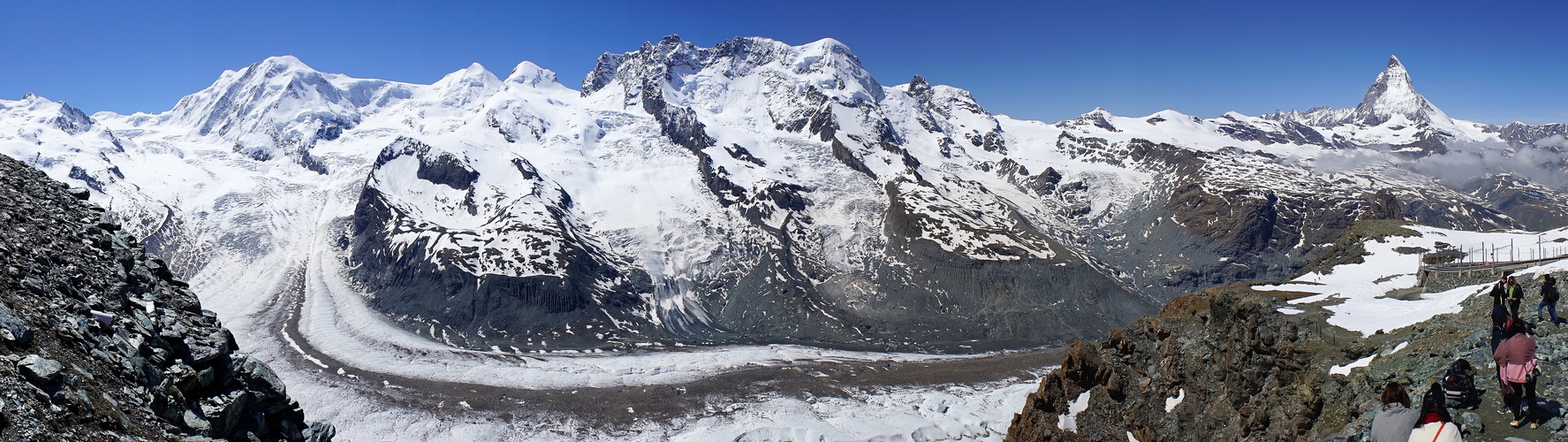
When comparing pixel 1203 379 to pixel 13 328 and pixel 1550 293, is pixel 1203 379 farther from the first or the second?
pixel 13 328

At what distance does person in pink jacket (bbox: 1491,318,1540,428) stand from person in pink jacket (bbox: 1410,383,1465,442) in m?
7.83

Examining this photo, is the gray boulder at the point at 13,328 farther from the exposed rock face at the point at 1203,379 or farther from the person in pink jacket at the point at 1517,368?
the exposed rock face at the point at 1203,379

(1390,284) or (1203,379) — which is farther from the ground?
(1390,284)

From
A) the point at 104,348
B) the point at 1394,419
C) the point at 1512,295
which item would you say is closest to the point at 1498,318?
the point at 1512,295

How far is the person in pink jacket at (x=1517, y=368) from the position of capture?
18.5 metres

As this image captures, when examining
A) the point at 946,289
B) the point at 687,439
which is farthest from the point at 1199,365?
the point at 946,289

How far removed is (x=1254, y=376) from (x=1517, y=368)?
19.0 m

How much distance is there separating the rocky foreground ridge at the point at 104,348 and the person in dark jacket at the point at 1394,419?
73.4 ft

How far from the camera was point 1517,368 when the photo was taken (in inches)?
740

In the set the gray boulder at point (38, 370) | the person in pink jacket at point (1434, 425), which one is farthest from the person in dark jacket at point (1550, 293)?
the gray boulder at point (38, 370)

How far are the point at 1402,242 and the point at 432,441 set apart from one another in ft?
370

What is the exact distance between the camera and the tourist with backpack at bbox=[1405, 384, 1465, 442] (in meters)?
13.0

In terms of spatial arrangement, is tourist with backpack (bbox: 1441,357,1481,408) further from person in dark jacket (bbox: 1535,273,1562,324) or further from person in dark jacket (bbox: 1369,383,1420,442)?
person in dark jacket (bbox: 1369,383,1420,442)

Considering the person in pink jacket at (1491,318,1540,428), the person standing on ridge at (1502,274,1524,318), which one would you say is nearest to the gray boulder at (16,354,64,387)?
the person in pink jacket at (1491,318,1540,428)
